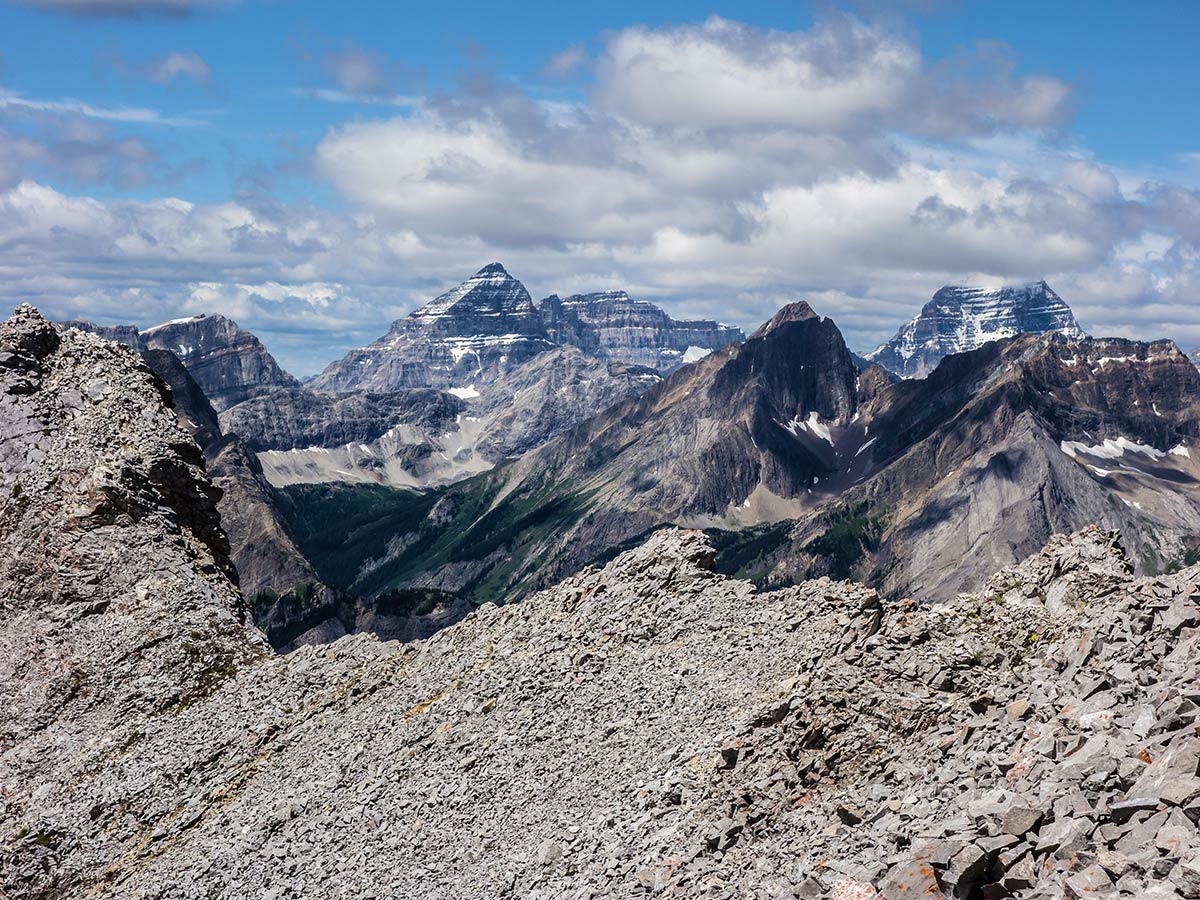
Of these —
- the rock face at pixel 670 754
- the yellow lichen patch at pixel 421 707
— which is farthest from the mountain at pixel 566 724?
the yellow lichen patch at pixel 421 707

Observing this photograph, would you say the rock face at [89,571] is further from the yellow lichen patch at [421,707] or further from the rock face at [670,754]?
the yellow lichen patch at [421,707]

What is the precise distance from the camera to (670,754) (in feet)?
163

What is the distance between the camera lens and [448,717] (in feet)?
201

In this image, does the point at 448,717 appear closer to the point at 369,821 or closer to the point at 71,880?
the point at 369,821

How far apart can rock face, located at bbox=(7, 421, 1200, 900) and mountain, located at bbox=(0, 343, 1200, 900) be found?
0.51 feet

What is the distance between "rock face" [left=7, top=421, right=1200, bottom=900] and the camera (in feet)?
95.9

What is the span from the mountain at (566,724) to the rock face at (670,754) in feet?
0.51

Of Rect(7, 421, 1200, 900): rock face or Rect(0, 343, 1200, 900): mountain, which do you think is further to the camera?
Rect(0, 343, 1200, 900): mountain

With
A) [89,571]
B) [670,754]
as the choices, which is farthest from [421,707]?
[89,571]

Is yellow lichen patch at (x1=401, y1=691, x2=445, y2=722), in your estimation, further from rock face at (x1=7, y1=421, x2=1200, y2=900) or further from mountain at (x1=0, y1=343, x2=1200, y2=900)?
mountain at (x1=0, y1=343, x2=1200, y2=900)

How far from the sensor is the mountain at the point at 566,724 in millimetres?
30875

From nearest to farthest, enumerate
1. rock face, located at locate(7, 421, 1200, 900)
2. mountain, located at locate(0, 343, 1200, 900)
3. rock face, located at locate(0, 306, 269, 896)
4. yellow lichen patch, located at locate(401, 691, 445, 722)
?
rock face, located at locate(7, 421, 1200, 900), mountain, located at locate(0, 343, 1200, 900), yellow lichen patch, located at locate(401, 691, 445, 722), rock face, located at locate(0, 306, 269, 896)

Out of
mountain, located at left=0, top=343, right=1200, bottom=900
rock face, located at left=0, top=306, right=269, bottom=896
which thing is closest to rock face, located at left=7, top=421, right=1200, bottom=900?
mountain, located at left=0, top=343, right=1200, bottom=900

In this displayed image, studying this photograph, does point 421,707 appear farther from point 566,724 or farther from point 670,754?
point 670,754
